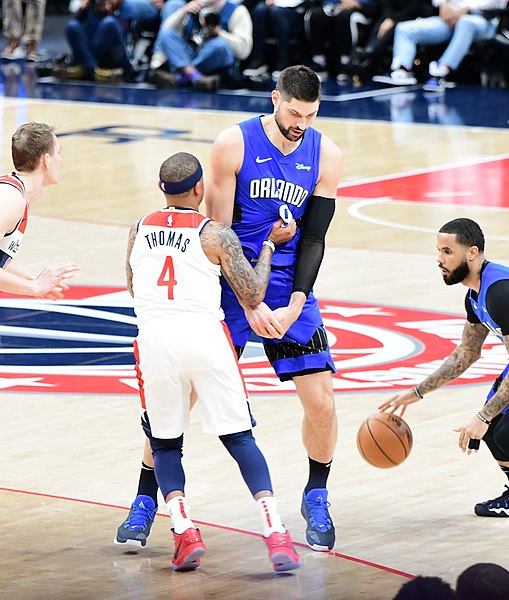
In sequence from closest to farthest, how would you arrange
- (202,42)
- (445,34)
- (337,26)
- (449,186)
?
(449,186) < (445,34) < (202,42) < (337,26)

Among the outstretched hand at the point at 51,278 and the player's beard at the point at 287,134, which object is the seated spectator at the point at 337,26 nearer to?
the player's beard at the point at 287,134

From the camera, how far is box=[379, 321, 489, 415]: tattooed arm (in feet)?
21.2

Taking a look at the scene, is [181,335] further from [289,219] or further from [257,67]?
[257,67]

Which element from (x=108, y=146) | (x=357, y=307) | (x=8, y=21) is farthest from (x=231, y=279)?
(x=8, y=21)

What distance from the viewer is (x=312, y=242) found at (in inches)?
250

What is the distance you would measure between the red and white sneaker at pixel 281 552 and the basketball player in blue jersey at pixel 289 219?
0.45 meters

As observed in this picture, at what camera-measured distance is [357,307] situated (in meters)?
10.7

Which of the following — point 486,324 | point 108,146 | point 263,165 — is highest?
point 263,165

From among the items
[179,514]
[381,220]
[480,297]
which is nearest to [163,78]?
[381,220]

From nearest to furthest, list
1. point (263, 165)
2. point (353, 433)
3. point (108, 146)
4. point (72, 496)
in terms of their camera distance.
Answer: point (263, 165), point (72, 496), point (353, 433), point (108, 146)

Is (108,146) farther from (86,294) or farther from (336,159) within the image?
(336,159)

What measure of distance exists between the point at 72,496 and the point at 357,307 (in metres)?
4.30

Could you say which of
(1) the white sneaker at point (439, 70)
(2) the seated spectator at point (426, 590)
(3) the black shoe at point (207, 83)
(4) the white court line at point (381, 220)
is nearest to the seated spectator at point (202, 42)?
(3) the black shoe at point (207, 83)

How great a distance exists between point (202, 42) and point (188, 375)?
1797 centimetres
